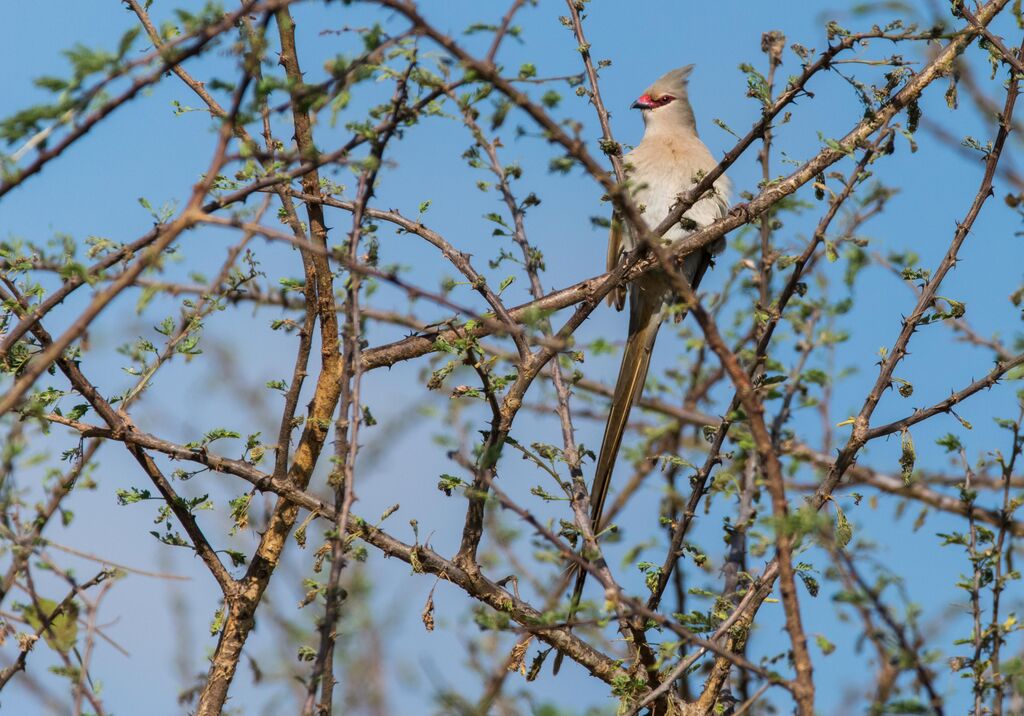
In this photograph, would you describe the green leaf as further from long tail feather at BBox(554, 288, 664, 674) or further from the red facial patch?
the red facial patch

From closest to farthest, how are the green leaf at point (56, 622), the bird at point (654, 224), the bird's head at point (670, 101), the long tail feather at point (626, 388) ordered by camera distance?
the green leaf at point (56, 622)
the long tail feather at point (626, 388)
the bird at point (654, 224)
the bird's head at point (670, 101)

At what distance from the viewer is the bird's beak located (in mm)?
6879

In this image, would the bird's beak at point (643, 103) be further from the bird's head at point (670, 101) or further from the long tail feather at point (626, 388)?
the long tail feather at point (626, 388)

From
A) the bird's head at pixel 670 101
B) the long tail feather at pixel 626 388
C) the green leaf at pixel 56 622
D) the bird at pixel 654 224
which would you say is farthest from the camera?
the bird's head at pixel 670 101

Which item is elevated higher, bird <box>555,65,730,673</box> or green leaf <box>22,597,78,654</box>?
bird <box>555,65,730,673</box>

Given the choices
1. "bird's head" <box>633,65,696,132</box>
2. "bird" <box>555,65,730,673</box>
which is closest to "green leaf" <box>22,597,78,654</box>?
"bird" <box>555,65,730,673</box>

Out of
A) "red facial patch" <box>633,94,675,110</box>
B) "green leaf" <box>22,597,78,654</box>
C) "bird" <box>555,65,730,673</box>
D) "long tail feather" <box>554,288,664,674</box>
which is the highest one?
"red facial patch" <box>633,94,675,110</box>

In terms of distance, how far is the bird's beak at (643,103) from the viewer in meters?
6.88

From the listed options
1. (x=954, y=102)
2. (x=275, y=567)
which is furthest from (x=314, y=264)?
(x=954, y=102)

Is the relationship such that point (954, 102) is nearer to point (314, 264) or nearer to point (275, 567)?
point (314, 264)

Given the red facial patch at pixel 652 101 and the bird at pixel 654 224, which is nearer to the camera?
the bird at pixel 654 224

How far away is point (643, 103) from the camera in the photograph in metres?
6.91

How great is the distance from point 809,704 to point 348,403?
999mm

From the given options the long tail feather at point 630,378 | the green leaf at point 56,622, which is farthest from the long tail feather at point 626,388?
the green leaf at point 56,622
